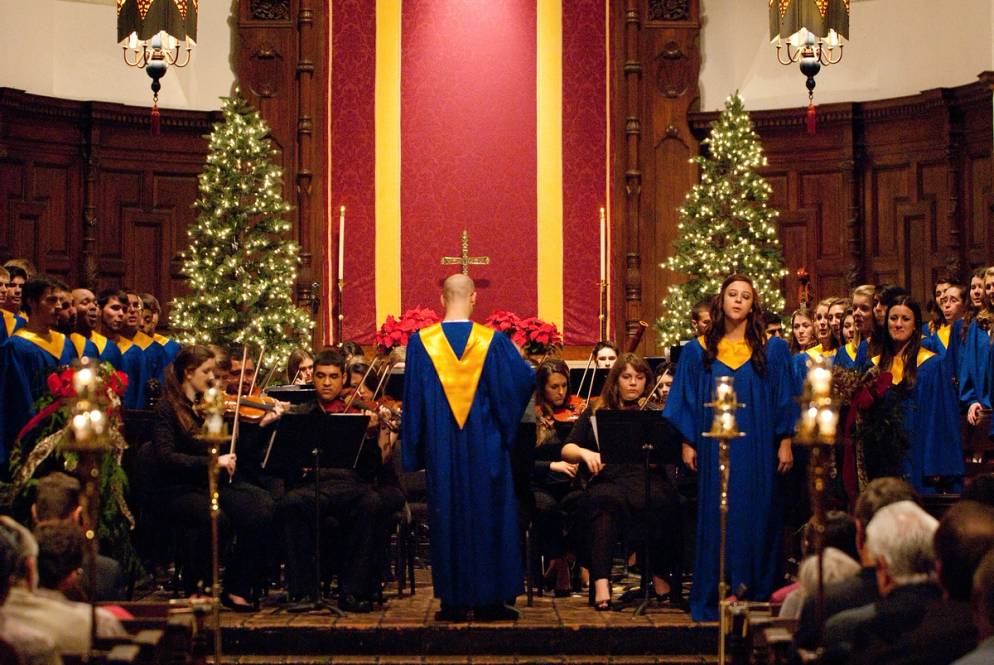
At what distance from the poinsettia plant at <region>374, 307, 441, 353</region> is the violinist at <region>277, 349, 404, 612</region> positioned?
4.30 m

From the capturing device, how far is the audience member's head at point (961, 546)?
12.2 feet

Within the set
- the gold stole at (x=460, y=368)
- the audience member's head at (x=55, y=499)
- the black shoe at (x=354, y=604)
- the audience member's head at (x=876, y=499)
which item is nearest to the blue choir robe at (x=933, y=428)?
the gold stole at (x=460, y=368)

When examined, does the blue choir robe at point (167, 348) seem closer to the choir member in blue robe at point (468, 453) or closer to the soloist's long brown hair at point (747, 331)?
the choir member in blue robe at point (468, 453)

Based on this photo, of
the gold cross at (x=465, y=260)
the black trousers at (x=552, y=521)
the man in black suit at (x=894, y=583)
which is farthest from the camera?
the gold cross at (x=465, y=260)

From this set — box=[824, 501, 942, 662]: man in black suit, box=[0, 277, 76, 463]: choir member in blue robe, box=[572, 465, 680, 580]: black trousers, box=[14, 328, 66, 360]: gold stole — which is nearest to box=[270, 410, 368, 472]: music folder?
box=[572, 465, 680, 580]: black trousers

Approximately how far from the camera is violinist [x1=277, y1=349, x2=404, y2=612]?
759 cm

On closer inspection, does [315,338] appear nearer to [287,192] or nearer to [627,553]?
[287,192]

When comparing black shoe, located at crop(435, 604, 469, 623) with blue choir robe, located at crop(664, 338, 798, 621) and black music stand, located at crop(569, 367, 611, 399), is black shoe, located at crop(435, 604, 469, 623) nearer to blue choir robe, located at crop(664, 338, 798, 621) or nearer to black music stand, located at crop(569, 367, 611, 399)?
blue choir robe, located at crop(664, 338, 798, 621)

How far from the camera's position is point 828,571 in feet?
15.8

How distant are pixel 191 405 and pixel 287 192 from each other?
711 cm

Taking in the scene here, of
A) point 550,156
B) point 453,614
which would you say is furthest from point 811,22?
point 453,614

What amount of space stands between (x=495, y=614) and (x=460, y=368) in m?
1.26

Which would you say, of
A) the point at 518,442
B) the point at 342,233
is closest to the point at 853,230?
the point at 342,233

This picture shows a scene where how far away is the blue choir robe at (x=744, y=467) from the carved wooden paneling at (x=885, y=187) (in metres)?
6.23
